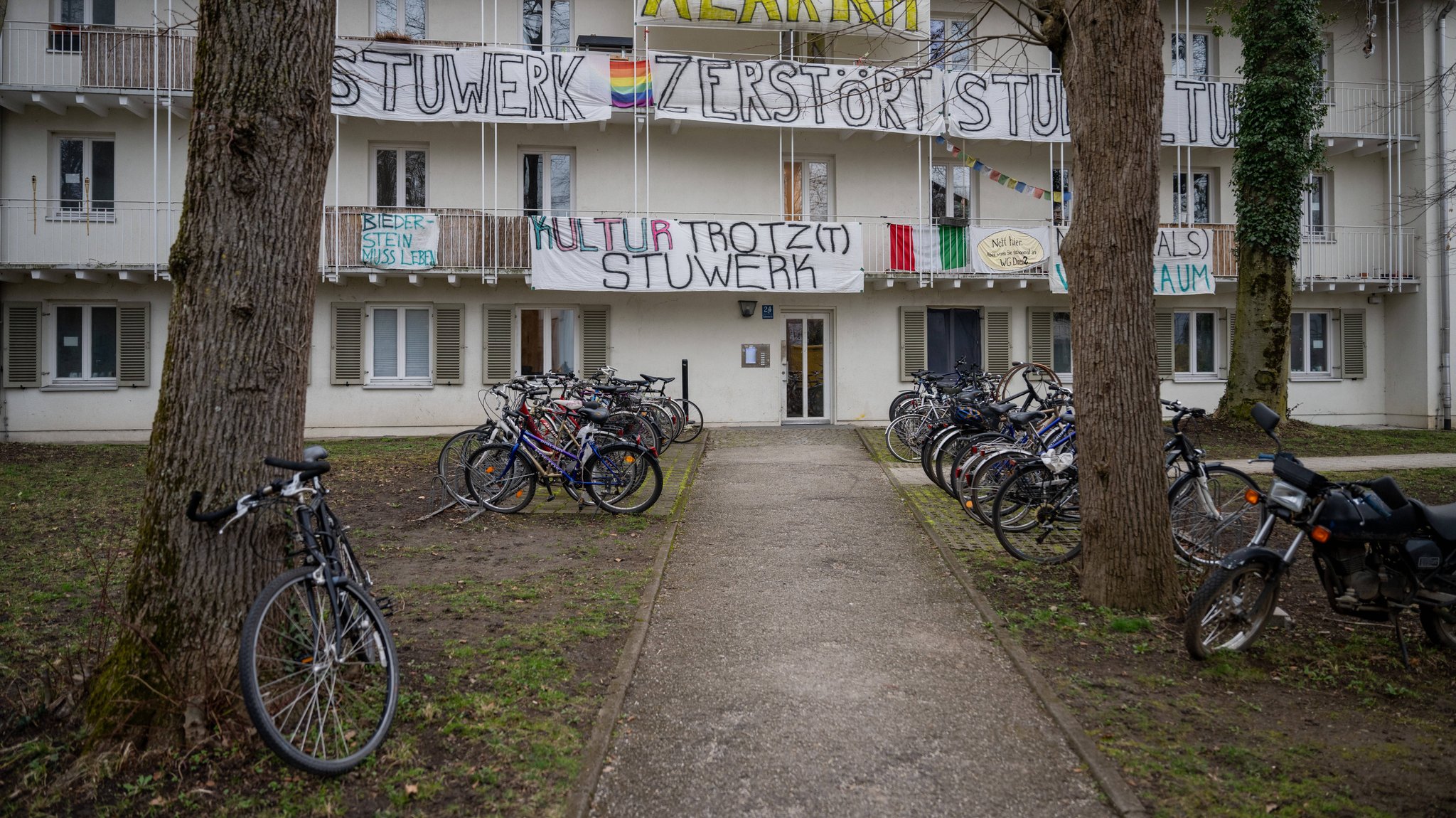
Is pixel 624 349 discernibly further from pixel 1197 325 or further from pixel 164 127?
pixel 1197 325

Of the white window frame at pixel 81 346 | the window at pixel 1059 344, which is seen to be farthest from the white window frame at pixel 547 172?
the window at pixel 1059 344

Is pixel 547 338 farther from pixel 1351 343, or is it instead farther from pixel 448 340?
pixel 1351 343

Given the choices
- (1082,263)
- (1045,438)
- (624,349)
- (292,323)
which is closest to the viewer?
(292,323)

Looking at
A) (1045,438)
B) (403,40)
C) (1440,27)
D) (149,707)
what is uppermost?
(1440,27)

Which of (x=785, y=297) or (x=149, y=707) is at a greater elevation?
(x=785, y=297)

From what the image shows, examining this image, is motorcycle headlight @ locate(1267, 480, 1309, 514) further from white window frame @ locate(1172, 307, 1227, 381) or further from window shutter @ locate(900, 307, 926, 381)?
white window frame @ locate(1172, 307, 1227, 381)

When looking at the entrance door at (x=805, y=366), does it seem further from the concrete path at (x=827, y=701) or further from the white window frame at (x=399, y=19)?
the concrete path at (x=827, y=701)

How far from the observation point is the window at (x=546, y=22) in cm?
2017

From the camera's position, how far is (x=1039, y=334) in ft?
70.0

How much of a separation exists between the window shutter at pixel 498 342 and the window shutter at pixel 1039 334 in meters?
11.3

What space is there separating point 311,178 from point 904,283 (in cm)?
1717

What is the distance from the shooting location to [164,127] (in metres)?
19.2

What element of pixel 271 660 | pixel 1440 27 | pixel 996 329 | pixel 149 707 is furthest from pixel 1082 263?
pixel 1440 27

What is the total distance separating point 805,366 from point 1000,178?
5730 mm
